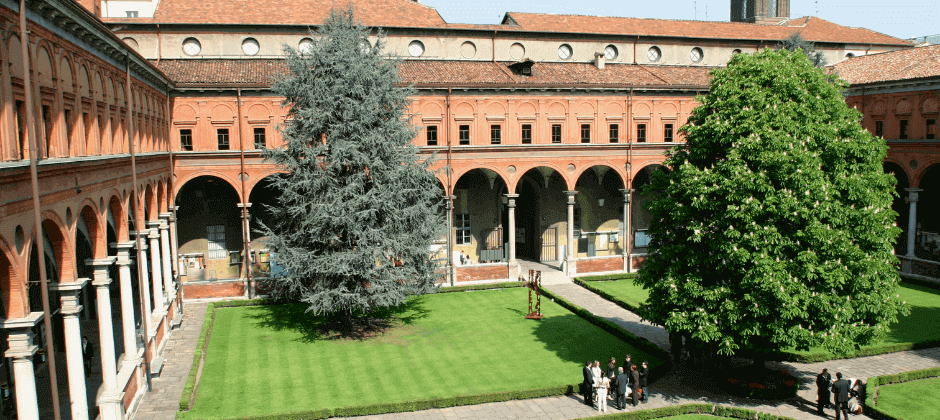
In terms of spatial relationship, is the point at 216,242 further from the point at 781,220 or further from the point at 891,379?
the point at 891,379

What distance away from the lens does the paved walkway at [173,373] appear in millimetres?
17250

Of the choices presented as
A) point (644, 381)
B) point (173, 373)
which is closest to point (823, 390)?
point (644, 381)

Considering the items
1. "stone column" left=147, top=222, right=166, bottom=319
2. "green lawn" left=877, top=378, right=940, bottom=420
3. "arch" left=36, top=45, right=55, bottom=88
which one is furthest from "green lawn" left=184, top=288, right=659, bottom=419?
"arch" left=36, top=45, right=55, bottom=88

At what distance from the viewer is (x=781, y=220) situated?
15828mm

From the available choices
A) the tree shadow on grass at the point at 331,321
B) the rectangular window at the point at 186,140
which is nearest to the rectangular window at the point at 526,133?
the tree shadow on grass at the point at 331,321

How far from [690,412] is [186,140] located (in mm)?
24550

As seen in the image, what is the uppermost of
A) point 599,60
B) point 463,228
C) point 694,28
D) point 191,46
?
point 694,28

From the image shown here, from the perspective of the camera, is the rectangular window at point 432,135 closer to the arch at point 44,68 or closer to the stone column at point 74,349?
the arch at point 44,68

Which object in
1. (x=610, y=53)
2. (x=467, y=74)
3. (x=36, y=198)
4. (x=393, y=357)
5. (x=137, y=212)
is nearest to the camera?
(x=36, y=198)

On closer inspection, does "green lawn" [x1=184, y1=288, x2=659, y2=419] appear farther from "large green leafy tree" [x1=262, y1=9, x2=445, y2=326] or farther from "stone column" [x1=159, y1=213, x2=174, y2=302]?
"stone column" [x1=159, y1=213, x2=174, y2=302]

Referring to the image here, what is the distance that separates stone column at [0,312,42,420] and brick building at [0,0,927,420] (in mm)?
3993

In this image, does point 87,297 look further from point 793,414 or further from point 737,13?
point 737,13

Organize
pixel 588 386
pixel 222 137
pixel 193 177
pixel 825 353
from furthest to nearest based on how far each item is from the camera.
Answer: pixel 222 137
pixel 193 177
pixel 825 353
pixel 588 386

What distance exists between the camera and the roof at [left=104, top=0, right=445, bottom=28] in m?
35.2
